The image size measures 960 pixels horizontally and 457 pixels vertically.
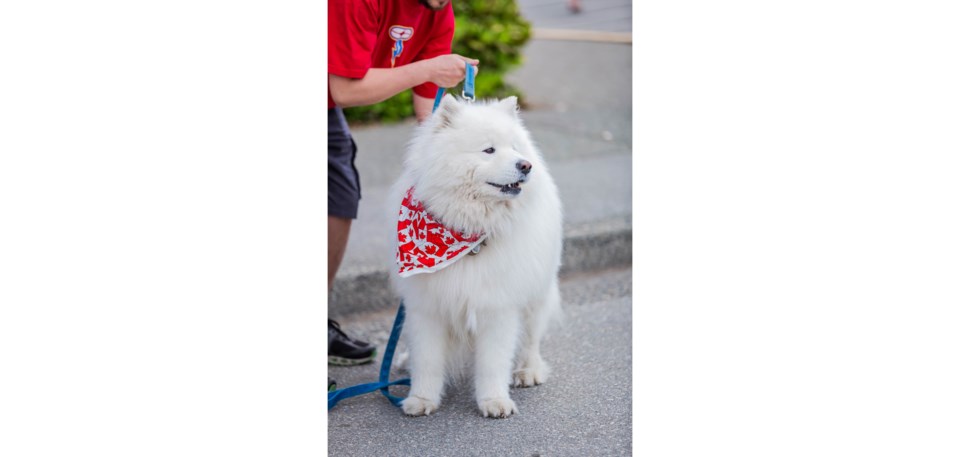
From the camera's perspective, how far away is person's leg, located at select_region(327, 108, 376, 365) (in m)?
3.81

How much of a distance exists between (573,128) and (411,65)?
5.25 metres

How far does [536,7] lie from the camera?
16.4 metres

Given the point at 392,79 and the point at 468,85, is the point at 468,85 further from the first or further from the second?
the point at 392,79

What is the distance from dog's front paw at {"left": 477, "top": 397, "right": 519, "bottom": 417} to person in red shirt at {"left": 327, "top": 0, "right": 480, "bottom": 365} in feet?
3.13

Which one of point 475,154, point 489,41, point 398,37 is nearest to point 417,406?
point 475,154

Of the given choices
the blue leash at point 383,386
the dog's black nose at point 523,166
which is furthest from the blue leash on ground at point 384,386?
the dog's black nose at point 523,166

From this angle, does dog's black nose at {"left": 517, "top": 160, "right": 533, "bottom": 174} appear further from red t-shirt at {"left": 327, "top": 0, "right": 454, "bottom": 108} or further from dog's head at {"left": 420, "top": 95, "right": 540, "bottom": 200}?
red t-shirt at {"left": 327, "top": 0, "right": 454, "bottom": 108}

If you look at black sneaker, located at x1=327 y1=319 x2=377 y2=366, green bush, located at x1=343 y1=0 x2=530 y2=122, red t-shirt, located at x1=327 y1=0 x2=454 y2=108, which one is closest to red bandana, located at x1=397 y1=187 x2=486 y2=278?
red t-shirt, located at x1=327 y1=0 x2=454 y2=108

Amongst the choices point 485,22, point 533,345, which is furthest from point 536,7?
point 533,345

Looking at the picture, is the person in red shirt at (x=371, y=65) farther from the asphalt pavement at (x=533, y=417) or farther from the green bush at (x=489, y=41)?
the green bush at (x=489, y=41)

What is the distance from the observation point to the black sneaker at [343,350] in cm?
411

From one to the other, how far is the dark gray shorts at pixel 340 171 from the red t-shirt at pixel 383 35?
29cm

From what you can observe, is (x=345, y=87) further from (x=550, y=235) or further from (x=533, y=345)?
(x=533, y=345)

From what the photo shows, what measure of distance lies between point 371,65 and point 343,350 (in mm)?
1376
